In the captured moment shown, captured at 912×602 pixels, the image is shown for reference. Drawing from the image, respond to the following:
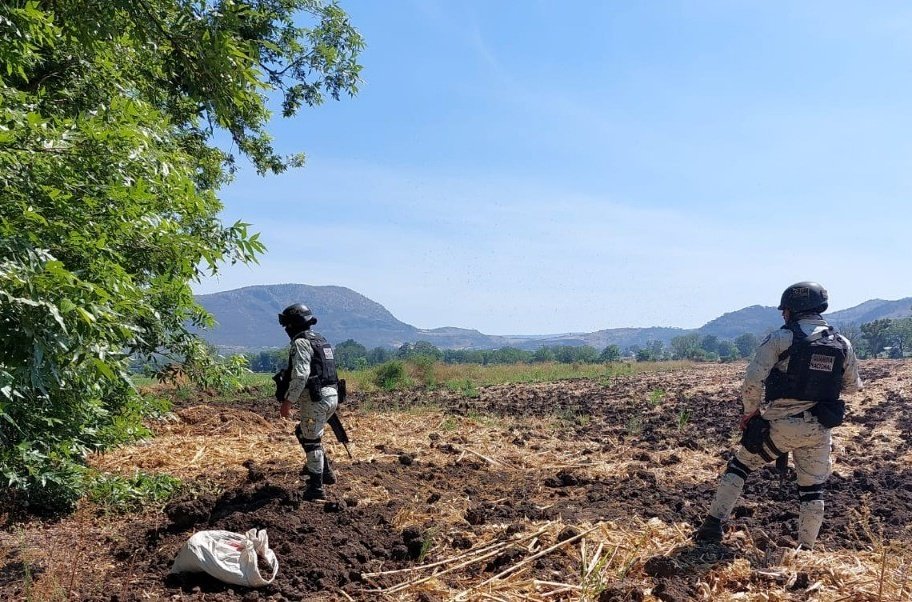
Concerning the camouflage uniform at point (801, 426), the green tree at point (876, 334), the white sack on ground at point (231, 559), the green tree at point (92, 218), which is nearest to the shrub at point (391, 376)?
the green tree at point (92, 218)

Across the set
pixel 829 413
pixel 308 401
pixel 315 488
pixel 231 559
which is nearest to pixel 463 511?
pixel 315 488

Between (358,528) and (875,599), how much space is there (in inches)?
143

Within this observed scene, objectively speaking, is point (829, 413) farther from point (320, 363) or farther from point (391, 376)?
point (391, 376)

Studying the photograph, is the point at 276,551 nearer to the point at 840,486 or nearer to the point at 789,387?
the point at 789,387

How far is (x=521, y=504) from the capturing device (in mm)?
6223

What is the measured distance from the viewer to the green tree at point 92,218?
3.11 metres

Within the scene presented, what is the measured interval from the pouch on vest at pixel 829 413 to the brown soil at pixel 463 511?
805 millimetres

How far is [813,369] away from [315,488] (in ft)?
14.0

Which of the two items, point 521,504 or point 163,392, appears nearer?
point 521,504

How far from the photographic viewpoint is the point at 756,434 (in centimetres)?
484

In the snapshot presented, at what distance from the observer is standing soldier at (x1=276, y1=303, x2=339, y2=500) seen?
234 inches

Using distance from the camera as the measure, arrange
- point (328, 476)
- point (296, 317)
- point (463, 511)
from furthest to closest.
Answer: point (328, 476)
point (296, 317)
point (463, 511)

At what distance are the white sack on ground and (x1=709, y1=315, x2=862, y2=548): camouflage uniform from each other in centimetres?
354

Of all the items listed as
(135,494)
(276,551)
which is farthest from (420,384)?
(276,551)
